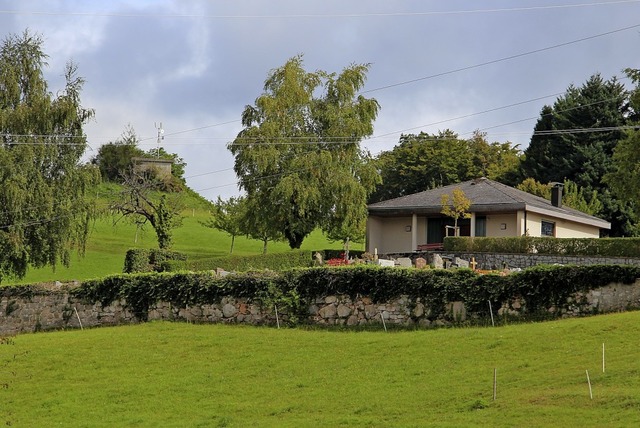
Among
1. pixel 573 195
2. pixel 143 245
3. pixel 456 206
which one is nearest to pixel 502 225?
pixel 456 206

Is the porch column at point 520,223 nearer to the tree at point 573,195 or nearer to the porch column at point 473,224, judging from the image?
the porch column at point 473,224

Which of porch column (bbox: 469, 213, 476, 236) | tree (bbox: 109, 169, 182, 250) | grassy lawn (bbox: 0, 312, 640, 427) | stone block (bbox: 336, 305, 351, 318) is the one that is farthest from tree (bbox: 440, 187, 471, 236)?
grassy lawn (bbox: 0, 312, 640, 427)

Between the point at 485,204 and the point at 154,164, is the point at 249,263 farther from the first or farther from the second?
the point at 154,164

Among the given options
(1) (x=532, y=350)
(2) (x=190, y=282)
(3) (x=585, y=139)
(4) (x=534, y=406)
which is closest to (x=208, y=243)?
(3) (x=585, y=139)

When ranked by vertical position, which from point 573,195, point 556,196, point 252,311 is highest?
point 573,195

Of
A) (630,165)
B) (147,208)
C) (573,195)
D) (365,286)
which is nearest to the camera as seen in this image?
(365,286)

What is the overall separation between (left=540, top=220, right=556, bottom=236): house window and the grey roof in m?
0.75

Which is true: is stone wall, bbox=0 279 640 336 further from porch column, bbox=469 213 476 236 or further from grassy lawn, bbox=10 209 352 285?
porch column, bbox=469 213 476 236

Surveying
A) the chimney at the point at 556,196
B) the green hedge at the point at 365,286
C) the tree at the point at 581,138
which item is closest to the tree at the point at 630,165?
the green hedge at the point at 365,286

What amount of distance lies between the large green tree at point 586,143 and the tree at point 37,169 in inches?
1322

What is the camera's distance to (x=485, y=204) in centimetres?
5175

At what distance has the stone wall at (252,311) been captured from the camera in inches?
1163

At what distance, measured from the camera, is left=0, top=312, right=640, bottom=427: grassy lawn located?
20109 millimetres

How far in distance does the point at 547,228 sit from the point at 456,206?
5685 mm
